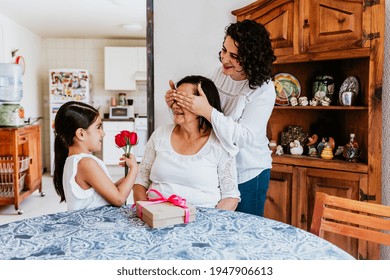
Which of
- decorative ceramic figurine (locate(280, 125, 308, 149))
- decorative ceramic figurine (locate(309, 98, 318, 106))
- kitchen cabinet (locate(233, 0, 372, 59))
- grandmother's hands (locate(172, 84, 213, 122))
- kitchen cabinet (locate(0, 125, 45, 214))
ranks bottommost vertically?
kitchen cabinet (locate(0, 125, 45, 214))

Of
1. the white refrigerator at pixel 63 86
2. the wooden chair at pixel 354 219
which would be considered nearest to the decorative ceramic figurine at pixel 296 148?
the wooden chair at pixel 354 219

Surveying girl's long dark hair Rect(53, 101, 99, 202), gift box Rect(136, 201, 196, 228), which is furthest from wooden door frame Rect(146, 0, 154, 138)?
gift box Rect(136, 201, 196, 228)

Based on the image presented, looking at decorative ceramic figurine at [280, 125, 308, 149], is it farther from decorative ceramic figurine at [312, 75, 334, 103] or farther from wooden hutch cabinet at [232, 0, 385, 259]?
decorative ceramic figurine at [312, 75, 334, 103]

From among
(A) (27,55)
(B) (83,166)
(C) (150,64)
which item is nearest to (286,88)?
(C) (150,64)

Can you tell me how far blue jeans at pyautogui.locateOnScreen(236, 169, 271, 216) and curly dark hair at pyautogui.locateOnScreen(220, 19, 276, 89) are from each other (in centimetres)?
44

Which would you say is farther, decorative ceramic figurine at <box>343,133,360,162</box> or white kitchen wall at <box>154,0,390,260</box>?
white kitchen wall at <box>154,0,390,260</box>

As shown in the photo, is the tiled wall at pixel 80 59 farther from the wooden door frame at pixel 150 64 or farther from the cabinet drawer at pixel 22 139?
the wooden door frame at pixel 150 64

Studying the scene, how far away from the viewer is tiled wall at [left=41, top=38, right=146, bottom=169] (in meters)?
7.10

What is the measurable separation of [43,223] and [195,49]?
204 centimetres

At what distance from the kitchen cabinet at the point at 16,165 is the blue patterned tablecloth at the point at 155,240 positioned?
315 centimetres

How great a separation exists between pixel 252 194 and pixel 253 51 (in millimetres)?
653

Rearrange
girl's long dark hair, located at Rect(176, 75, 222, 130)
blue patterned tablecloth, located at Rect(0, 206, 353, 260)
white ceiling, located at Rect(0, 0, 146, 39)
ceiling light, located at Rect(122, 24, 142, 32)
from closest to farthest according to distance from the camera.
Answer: blue patterned tablecloth, located at Rect(0, 206, 353, 260)
girl's long dark hair, located at Rect(176, 75, 222, 130)
white ceiling, located at Rect(0, 0, 146, 39)
ceiling light, located at Rect(122, 24, 142, 32)

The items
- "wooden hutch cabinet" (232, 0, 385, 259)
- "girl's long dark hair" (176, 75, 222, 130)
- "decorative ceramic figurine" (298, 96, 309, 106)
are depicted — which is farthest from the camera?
"decorative ceramic figurine" (298, 96, 309, 106)

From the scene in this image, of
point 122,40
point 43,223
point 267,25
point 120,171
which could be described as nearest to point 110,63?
point 122,40
